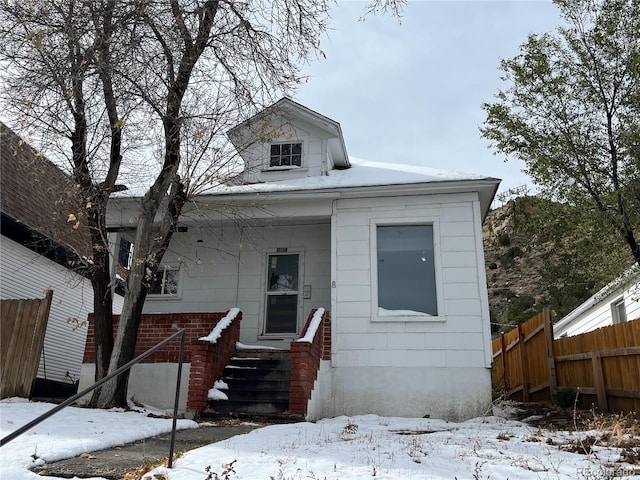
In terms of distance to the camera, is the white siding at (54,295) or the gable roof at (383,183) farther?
the white siding at (54,295)

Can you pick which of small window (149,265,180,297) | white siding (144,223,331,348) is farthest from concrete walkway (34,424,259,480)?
small window (149,265,180,297)

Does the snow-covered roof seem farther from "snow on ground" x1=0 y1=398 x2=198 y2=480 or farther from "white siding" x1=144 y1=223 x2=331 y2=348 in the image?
"snow on ground" x1=0 y1=398 x2=198 y2=480

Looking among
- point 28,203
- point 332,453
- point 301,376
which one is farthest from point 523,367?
point 28,203

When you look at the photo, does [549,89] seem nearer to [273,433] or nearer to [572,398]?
[572,398]

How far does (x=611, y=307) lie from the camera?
16750 mm

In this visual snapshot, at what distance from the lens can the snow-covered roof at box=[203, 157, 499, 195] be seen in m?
10.9

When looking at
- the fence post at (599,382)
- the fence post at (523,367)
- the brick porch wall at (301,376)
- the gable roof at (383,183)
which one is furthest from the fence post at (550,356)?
the brick porch wall at (301,376)

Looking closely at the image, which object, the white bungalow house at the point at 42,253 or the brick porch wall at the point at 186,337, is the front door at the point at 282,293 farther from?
the white bungalow house at the point at 42,253

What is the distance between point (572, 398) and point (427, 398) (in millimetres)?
2498

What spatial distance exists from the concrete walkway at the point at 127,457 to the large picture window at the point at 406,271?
4555 mm

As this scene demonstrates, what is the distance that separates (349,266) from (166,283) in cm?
446

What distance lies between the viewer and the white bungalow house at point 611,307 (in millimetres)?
12359

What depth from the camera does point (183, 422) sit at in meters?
7.38

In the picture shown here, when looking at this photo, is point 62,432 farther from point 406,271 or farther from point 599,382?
point 599,382
